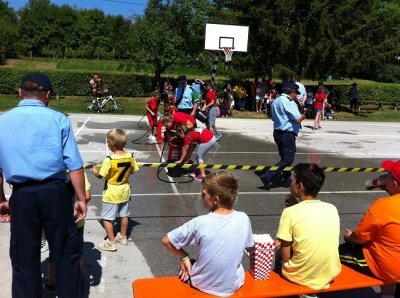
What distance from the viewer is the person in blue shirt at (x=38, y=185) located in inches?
136

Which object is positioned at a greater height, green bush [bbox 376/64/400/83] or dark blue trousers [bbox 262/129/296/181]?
green bush [bbox 376/64/400/83]

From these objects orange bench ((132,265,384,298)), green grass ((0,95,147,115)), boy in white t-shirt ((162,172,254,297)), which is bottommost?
green grass ((0,95,147,115))

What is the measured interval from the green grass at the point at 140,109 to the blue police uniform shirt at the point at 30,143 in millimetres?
17466

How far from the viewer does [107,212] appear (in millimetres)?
5438

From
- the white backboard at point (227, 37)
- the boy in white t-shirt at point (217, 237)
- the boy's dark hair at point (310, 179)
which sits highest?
the white backboard at point (227, 37)

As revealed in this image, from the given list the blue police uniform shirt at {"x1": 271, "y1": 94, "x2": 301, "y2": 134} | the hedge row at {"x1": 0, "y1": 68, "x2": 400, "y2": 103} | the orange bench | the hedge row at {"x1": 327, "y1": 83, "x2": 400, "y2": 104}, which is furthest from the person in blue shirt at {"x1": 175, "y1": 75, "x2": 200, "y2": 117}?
the hedge row at {"x1": 327, "y1": 83, "x2": 400, "y2": 104}

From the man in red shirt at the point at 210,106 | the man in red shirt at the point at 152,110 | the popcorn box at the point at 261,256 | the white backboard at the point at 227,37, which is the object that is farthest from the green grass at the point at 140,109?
the popcorn box at the point at 261,256

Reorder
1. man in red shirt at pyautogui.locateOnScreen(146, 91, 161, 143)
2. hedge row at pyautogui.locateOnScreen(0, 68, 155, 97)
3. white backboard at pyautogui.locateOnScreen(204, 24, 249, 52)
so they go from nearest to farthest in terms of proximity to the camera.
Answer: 1. man in red shirt at pyautogui.locateOnScreen(146, 91, 161, 143)
2. white backboard at pyautogui.locateOnScreen(204, 24, 249, 52)
3. hedge row at pyautogui.locateOnScreen(0, 68, 155, 97)

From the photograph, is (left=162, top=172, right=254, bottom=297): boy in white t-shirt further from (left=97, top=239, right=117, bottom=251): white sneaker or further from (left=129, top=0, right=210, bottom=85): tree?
(left=129, top=0, right=210, bottom=85): tree

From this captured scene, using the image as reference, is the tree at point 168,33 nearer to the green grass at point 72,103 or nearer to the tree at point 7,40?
the green grass at point 72,103

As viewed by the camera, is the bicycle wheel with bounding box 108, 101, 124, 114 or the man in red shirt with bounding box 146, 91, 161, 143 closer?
the man in red shirt with bounding box 146, 91, 161, 143

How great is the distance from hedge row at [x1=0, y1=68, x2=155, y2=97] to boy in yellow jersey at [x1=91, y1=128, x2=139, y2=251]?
21.8 m

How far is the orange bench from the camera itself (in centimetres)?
364

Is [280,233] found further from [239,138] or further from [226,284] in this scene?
[239,138]
